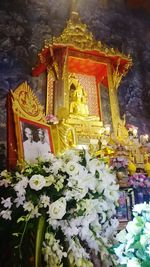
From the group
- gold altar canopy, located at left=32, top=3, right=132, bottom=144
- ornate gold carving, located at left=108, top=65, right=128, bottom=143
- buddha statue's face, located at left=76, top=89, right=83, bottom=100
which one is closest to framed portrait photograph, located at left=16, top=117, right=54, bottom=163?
gold altar canopy, located at left=32, top=3, right=132, bottom=144

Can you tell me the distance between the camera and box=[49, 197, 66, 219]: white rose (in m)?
1.80

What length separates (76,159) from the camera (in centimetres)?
207

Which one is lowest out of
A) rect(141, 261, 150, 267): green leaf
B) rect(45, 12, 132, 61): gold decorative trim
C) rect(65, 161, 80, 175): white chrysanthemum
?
rect(141, 261, 150, 267): green leaf

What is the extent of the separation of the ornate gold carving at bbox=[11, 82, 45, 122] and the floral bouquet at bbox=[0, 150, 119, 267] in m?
0.92

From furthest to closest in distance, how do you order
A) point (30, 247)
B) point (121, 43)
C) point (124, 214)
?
point (121, 43) < point (124, 214) < point (30, 247)

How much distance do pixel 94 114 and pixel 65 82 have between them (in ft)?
2.78

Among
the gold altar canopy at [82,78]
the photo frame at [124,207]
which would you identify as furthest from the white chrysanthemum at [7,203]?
the gold altar canopy at [82,78]

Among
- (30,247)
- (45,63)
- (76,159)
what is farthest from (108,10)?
(30,247)

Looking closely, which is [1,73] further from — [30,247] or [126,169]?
[30,247]

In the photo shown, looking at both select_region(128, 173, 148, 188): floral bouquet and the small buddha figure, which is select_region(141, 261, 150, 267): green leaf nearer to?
select_region(128, 173, 148, 188): floral bouquet

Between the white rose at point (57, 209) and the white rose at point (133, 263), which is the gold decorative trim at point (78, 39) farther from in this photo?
the white rose at point (133, 263)

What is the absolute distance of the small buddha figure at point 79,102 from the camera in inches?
217

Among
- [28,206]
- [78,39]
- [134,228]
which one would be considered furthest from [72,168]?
[78,39]

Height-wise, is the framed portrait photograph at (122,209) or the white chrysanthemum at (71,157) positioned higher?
the white chrysanthemum at (71,157)
